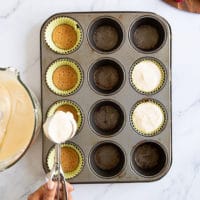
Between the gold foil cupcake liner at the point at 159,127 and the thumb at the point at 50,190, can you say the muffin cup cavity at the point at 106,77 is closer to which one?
the gold foil cupcake liner at the point at 159,127

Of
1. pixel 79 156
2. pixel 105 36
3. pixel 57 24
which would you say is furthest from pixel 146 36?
pixel 79 156

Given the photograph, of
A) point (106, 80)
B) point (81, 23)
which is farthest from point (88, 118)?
point (81, 23)

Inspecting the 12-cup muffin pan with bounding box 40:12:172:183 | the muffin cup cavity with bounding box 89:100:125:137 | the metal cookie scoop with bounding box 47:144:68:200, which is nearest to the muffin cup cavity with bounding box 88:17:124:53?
the 12-cup muffin pan with bounding box 40:12:172:183

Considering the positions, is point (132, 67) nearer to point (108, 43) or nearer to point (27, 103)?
point (108, 43)

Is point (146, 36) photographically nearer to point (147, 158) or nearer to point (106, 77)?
point (106, 77)

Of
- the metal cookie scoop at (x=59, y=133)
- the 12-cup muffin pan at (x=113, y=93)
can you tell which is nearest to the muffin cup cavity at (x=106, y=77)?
the 12-cup muffin pan at (x=113, y=93)

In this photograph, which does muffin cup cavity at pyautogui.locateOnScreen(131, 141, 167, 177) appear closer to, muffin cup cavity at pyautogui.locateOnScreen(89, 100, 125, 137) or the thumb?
muffin cup cavity at pyautogui.locateOnScreen(89, 100, 125, 137)
